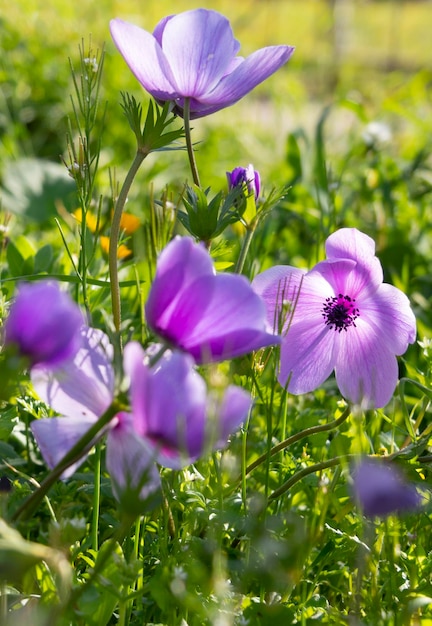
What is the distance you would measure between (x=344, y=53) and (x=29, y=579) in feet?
12.8

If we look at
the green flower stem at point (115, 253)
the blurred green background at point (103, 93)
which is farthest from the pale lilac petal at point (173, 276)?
the blurred green background at point (103, 93)

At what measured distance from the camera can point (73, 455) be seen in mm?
495

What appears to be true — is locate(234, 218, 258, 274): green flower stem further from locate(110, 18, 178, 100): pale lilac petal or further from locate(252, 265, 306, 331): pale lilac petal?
locate(110, 18, 178, 100): pale lilac petal

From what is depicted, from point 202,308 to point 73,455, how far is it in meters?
0.11

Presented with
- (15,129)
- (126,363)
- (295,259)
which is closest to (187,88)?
(126,363)

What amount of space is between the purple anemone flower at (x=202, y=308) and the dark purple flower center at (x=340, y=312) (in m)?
0.21

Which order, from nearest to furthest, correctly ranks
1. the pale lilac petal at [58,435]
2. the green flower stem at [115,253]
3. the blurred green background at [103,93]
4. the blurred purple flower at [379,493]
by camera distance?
the blurred purple flower at [379,493], the pale lilac petal at [58,435], the green flower stem at [115,253], the blurred green background at [103,93]

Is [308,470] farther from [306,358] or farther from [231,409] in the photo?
[231,409]

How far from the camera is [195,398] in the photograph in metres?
0.46

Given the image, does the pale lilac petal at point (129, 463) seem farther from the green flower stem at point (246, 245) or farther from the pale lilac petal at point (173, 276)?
the green flower stem at point (246, 245)

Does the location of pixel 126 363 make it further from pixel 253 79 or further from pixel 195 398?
pixel 253 79

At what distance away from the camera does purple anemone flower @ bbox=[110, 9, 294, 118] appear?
0.67m

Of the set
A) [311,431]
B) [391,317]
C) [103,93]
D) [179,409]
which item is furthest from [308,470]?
[103,93]

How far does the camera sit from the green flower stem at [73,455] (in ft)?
1.60
